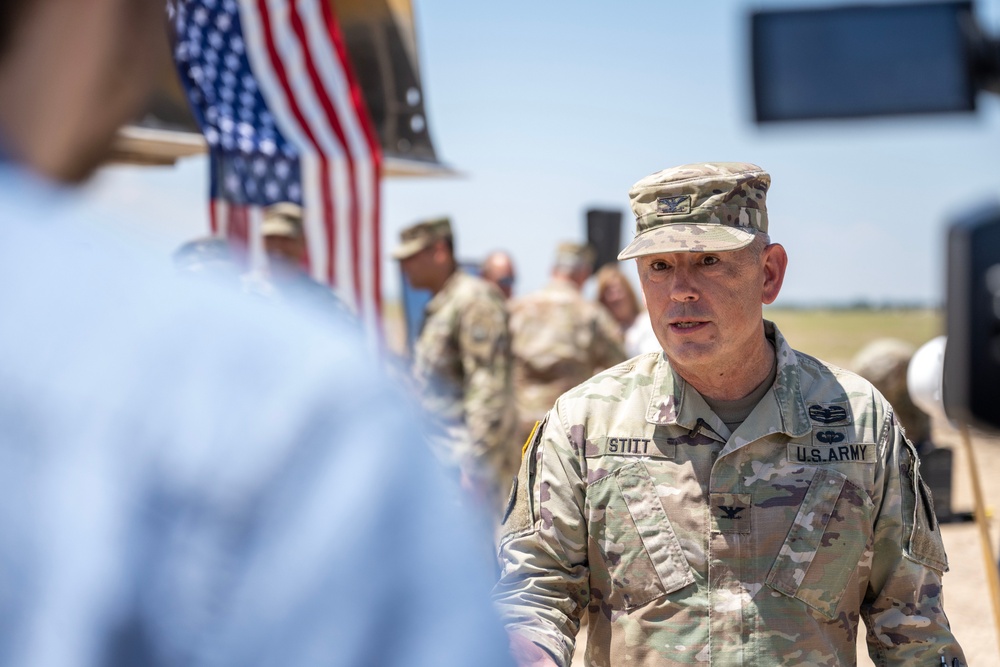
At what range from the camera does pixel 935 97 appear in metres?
1.14

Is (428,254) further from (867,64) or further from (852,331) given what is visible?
(852,331)

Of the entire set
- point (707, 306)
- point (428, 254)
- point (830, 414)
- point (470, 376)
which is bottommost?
point (470, 376)

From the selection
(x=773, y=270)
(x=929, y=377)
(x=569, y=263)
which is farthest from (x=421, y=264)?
(x=773, y=270)

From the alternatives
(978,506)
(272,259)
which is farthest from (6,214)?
(272,259)

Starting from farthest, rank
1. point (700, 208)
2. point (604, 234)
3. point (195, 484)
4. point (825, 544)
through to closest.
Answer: point (604, 234) → point (700, 208) → point (825, 544) → point (195, 484)

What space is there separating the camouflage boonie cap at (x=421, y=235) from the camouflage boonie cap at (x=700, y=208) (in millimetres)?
4164

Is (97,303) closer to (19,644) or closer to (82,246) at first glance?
(82,246)

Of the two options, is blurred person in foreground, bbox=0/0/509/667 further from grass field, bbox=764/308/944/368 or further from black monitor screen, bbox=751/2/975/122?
grass field, bbox=764/308/944/368

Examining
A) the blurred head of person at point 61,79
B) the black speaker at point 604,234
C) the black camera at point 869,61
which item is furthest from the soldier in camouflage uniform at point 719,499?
the black speaker at point 604,234

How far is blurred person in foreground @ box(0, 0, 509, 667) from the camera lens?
0.57 metres

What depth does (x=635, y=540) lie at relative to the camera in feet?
7.96

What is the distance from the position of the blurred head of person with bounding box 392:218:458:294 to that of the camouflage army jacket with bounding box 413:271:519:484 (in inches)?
17.1

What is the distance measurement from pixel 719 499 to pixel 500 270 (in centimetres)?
779

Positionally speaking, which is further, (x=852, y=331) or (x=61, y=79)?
(x=852, y=331)
